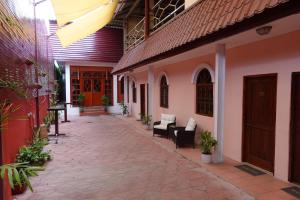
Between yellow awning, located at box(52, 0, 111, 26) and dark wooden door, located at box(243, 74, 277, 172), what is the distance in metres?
5.33

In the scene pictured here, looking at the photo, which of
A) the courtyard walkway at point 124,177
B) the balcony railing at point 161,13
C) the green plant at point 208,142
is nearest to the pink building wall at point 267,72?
the green plant at point 208,142

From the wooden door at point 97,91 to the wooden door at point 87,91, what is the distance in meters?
0.23

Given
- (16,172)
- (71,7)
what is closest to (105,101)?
(71,7)

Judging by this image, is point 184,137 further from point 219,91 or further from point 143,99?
point 143,99

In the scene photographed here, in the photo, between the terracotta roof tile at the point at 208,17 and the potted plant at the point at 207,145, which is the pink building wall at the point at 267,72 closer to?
the potted plant at the point at 207,145

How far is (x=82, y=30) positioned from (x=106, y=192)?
305 inches

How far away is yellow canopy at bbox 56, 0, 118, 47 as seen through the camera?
29.4 feet

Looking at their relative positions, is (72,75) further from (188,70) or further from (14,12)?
(14,12)

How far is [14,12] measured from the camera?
4.66 m

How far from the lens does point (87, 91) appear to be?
18.0m

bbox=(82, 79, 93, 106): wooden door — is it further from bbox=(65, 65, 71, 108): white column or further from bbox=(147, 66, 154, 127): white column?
bbox=(147, 66, 154, 127): white column

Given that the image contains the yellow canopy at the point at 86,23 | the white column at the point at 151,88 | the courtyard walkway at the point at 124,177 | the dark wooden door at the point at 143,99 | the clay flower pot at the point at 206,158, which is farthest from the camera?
the dark wooden door at the point at 143,99

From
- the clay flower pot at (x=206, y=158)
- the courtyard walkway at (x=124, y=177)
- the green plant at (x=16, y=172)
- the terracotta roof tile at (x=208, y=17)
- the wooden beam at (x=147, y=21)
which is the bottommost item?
the courtyard walkway at (x=124, y=177)

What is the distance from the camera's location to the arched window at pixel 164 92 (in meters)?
10.4
